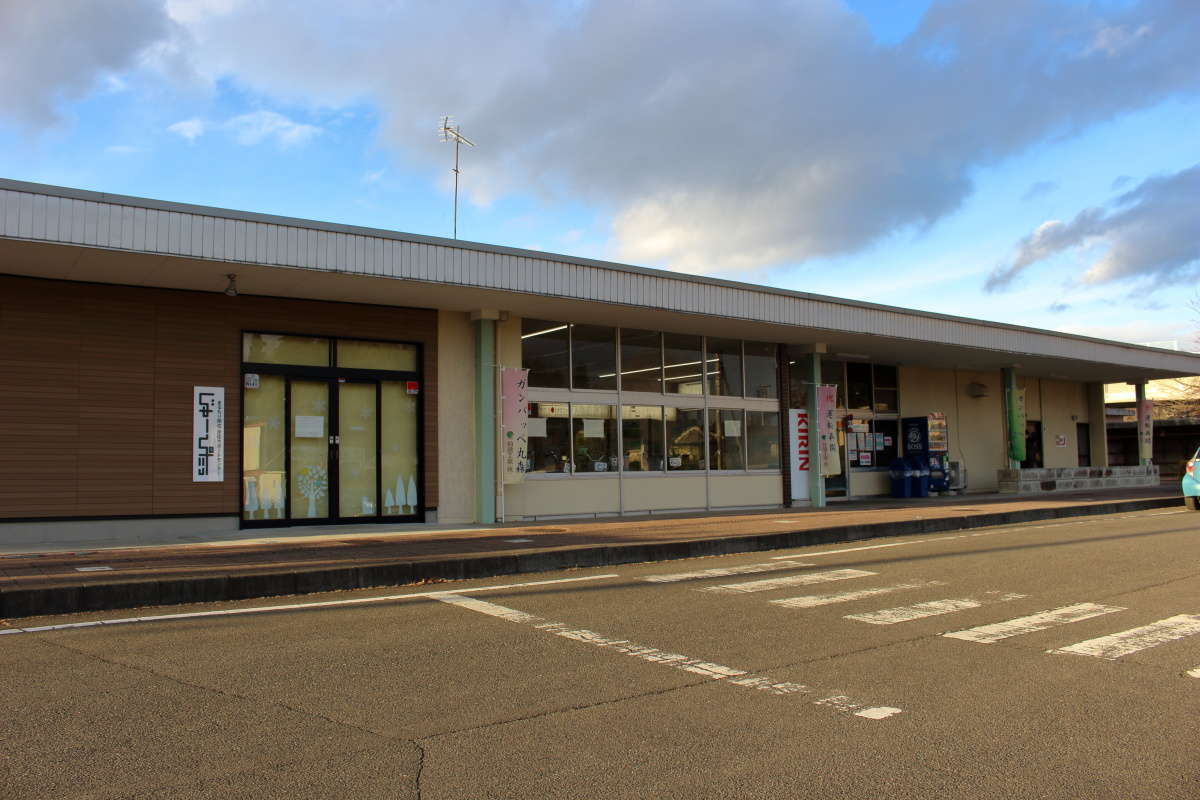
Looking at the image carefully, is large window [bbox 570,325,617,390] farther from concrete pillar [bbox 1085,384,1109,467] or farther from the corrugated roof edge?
concrete pillar [bbox 1085,384,1109,467]

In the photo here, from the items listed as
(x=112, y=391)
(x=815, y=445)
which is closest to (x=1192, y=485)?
(x=815, y=445)

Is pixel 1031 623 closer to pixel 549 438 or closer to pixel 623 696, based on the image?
pixel 623 696

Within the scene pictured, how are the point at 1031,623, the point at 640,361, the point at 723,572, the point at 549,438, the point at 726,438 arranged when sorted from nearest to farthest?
the point at 1031,623 < the point at 723,572 < the point at 549,438 < the point at 640,361 < the point at 726,438

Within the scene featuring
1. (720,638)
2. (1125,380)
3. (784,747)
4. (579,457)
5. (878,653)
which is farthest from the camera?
(1125,380)

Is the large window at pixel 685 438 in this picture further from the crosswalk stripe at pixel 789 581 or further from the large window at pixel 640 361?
the crosswalk stripe at pixel 789 581

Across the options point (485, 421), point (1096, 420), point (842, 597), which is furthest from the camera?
point (1096, 420)

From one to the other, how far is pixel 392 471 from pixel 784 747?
11.5 m

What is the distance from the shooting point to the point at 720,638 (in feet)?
22.6

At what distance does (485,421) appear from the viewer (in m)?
15.7

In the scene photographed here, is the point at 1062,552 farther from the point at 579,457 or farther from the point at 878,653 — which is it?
the point at 579,457

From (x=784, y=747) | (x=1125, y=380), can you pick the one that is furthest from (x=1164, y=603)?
Answer: (x=1125, y=380)

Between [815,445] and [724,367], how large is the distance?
9.78ft

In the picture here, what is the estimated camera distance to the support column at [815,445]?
2070 centimetres

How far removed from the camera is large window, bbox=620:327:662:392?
1791 centimetres
